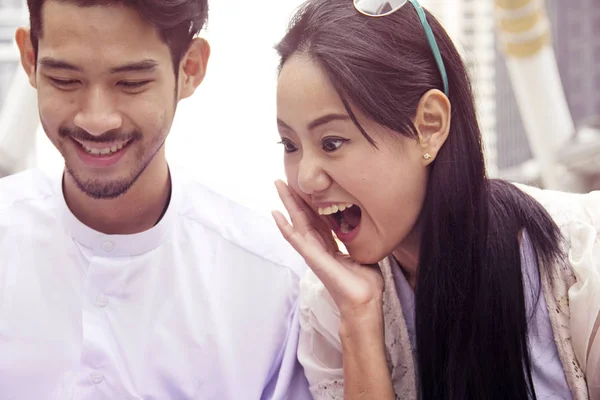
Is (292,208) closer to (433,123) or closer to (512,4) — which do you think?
(433,123)

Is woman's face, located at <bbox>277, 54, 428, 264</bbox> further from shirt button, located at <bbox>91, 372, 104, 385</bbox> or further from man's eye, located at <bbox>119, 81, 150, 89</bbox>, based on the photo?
shirt button, located at <bbox>91, 372, 104, 385</bbox>

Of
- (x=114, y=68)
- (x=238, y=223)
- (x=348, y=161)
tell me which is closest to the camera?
(x=348, y=161)

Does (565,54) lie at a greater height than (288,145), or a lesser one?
greater

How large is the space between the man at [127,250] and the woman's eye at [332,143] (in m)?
0.47

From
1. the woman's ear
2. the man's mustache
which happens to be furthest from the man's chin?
the woman's ear

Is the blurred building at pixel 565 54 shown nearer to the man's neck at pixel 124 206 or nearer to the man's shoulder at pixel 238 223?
the man's shoulder at pixel 238 223

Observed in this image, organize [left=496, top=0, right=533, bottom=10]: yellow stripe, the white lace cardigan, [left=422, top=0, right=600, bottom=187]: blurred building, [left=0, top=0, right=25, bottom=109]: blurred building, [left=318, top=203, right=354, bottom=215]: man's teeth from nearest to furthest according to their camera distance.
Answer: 1. the white lace cardigan
2. [left=318, top=203, right=354, bottom=215]: man's teeth
3. [left=0, top=0, right=25, bottom=109]: blurred building
4. [left=496, top=0, right=533, bottom=10]: yellow stripe
5. [left=422, top=0, right=600, bottom=187]: blurred building

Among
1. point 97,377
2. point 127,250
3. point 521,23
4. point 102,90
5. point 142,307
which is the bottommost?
point 97,377

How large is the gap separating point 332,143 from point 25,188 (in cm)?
96

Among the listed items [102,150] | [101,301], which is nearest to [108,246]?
[101,301]

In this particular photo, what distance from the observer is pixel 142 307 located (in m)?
2.06

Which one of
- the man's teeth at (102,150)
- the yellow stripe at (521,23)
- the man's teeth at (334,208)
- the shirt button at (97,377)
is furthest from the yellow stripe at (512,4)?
the shirt button at (97,377)

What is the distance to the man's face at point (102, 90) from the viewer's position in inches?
71.4

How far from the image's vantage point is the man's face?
5.95ft
